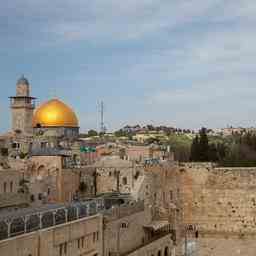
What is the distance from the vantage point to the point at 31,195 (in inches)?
933

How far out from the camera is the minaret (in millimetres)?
40094

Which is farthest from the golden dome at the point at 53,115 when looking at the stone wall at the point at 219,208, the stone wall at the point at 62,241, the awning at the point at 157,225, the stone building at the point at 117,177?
the stone wall at the point at 62,241

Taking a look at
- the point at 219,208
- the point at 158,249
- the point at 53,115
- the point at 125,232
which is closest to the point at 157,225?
the point at 158,249

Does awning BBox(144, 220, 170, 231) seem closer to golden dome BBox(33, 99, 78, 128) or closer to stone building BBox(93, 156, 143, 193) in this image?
stone building BBox(93, 156, 143, 193)

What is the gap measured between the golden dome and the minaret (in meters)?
0.50

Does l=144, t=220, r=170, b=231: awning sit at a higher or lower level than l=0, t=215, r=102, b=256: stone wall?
lower

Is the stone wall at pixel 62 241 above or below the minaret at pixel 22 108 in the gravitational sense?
below

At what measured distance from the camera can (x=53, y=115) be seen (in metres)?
40.8

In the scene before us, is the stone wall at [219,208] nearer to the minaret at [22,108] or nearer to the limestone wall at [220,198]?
the limestone wall at [220,198]

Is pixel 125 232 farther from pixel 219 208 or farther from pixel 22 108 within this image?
pixel 22 108

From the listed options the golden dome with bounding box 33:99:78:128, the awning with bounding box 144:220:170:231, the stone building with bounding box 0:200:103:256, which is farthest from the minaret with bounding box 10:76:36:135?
the stone building with bounding box 0:200:103:256

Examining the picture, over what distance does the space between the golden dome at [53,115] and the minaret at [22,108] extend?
1.64 feet

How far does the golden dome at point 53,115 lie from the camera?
4078cm

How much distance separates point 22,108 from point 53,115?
2.22 m
